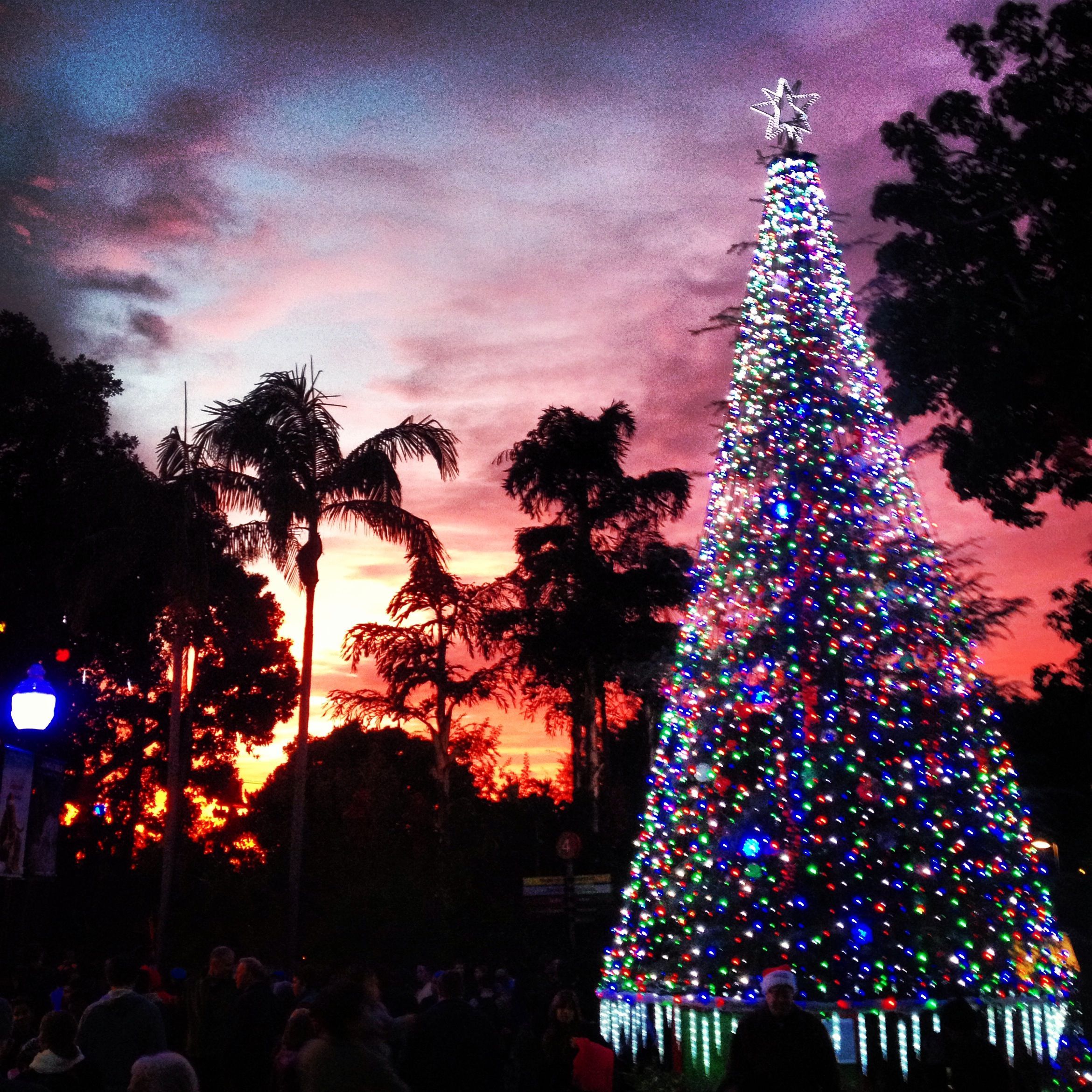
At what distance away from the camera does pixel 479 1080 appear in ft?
20.4

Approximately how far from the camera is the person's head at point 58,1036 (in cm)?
573

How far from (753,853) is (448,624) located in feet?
58.7

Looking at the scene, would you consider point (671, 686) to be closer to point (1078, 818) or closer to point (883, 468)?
point (883, 468)

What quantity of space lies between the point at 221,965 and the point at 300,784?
11.2 meters

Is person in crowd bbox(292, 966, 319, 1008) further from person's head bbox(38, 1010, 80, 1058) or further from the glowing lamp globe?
person's head bbox(38, 1010, 80, 1058)

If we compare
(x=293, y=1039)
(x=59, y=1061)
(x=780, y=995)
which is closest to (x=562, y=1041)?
(x=780, y=995)

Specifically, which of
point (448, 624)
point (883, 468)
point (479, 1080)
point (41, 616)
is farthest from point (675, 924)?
point (448, 624)

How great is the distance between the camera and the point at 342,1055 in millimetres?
4605

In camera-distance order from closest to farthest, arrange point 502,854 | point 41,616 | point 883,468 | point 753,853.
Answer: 1. point 753,853
2. point 883,468
3. point 41,616
4. point 502,854

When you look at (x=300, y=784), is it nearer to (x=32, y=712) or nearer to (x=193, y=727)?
(x=32, y=712)

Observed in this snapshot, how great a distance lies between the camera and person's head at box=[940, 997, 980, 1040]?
6.47 metres

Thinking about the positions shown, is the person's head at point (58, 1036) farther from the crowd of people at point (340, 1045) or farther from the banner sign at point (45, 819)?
the banner sign at point (45, 819)

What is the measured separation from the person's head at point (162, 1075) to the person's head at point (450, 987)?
4.82ft

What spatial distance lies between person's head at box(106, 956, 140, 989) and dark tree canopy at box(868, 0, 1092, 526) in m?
17.1
